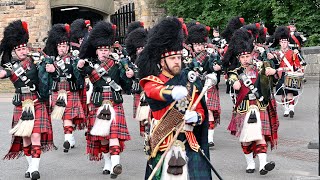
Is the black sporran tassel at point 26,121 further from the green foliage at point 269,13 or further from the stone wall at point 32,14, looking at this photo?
the stone wall at point 32,14

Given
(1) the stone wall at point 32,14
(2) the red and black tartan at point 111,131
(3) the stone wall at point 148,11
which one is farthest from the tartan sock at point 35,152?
(3) the stone wall at point 148,11

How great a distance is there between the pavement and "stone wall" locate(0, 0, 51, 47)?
11.2 meters

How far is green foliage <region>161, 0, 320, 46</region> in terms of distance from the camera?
23.4m

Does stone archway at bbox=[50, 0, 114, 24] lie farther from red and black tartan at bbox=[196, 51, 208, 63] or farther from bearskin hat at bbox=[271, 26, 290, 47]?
red and black tartan at bbox=[196, 51, 208, 63]

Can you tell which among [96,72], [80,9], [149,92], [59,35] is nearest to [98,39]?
[96,72]

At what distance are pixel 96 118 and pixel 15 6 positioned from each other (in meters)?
16.7

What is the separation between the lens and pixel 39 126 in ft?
31.6

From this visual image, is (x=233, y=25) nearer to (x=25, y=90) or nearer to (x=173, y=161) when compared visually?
(x=25, y=90)

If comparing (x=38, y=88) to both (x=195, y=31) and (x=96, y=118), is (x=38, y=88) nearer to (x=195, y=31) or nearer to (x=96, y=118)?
(x=96, y=118)

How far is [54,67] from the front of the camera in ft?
32.1

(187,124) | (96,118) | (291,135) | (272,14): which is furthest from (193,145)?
(272,14)

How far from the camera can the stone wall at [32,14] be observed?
25500 millimetres

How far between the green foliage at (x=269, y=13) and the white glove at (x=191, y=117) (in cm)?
1686

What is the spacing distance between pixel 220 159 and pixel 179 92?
457cm
